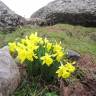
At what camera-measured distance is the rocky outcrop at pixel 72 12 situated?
12.4 meters

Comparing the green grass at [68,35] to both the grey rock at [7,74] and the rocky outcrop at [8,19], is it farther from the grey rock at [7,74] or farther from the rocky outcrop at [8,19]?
the grey rock at [7,74]

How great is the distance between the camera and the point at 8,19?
38.2ft

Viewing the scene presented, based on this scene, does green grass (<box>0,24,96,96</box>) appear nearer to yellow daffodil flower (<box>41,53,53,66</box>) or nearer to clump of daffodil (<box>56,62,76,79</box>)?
yellow daffodil flower (<box>41,53,53,66</box>)

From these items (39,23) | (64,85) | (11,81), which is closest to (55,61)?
(64,85)

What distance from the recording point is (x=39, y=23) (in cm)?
1242

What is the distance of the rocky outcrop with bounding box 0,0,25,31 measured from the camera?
454 inches

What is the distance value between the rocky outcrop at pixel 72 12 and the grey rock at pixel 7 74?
5.91m

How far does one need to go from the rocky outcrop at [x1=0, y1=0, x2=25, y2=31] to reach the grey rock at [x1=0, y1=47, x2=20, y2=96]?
473 cm

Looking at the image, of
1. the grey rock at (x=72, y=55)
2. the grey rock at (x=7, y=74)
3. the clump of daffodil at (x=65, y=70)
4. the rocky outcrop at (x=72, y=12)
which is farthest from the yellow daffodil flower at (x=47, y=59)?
the rocky outcrop at (x=72, y=12)

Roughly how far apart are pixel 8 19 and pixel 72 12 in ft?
6.56

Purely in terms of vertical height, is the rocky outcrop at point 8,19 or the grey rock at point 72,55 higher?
the rocky outcrop at point 8,19

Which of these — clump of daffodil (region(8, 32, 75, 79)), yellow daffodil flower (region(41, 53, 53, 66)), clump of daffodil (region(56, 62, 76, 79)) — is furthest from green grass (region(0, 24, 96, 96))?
clump of daffodil (region(56, 62, 76, 79))

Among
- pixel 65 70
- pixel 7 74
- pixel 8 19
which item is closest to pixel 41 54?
pixel 65 70

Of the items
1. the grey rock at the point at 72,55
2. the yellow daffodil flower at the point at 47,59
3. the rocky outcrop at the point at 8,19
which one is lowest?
the grey rock at the point at 72,55
